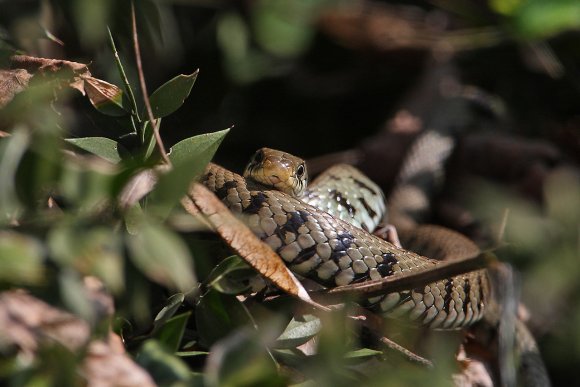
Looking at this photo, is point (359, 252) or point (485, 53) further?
point (485, 53)

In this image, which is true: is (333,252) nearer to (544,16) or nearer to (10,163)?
(10,163)

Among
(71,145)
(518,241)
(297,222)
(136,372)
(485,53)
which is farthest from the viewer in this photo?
(485,53)

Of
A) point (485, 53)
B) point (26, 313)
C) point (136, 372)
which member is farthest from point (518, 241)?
point (485, 53)

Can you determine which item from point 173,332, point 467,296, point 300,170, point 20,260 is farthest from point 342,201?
point 20,260

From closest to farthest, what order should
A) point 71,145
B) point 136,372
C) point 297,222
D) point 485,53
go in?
point 136,372, point 71,145, point 297,222, point 485,53

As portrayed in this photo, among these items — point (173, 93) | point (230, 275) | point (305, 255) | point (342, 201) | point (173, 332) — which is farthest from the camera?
point (342, 201)

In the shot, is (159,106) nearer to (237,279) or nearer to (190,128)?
(237,279)

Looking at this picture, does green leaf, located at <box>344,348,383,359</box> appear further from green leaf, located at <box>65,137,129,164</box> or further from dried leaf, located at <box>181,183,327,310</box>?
green leaf, located at <box>65,137,129,164</box>

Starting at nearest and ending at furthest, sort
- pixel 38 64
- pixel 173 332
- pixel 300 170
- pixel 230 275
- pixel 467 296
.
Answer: pixel 173 332, pixel 230 275, pixel 38 64, pixel 467 296, pixel 300 170
